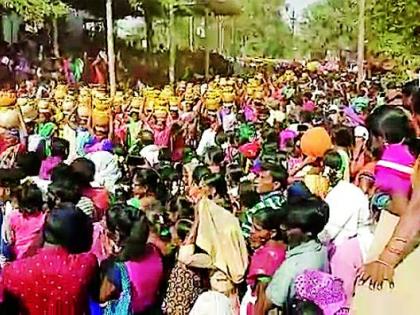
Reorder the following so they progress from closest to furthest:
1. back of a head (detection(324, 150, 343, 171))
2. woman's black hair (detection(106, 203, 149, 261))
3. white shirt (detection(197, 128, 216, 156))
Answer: woman's black hair (detection(106, 203, 149, 261)) → back of a head (detection(324, 150, 343, 171)) → white shirt (detection(197, 128, 216, 156))

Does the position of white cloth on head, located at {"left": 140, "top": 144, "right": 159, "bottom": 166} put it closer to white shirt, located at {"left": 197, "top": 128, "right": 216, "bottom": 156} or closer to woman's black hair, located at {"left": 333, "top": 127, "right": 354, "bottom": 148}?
white shirt, located at {"left": 197, "top": 128, "right": 216, "bottom": 156}

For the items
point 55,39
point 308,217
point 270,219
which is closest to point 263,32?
point 55,39

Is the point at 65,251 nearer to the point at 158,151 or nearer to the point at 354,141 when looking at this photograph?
the point at 354,141

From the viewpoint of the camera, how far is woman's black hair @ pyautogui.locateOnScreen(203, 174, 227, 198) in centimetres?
639

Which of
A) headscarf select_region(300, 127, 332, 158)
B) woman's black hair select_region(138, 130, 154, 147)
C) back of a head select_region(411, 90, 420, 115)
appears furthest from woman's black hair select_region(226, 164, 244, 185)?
back of a head select_region(411, 90, 420, 115)

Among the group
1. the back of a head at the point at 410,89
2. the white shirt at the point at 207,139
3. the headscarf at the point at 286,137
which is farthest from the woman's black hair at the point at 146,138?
the back of a head at the point at 410,89

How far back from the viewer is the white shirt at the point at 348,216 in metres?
5.88

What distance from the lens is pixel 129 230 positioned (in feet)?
17.3

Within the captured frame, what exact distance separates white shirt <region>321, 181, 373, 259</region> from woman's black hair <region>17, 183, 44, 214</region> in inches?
64.4

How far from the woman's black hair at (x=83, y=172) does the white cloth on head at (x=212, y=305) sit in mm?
1304

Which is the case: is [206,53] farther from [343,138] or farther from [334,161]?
[334,161]

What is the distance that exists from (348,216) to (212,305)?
1106 mm

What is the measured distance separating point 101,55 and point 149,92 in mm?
14311

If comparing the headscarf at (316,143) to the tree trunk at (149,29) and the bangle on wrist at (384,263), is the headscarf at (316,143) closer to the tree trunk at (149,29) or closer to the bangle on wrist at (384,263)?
the bangle on wrist at (384,263)
